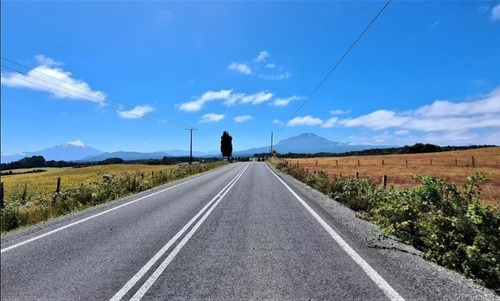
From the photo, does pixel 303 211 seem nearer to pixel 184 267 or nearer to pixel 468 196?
pixel 468 196

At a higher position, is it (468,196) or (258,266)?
(468,196)

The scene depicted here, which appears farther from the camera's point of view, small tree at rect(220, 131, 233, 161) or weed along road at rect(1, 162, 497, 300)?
small tree at rect(220, 131, 233, 161)

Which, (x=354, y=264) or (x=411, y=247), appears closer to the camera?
(x=354, y=264)

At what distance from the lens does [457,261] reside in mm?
4828

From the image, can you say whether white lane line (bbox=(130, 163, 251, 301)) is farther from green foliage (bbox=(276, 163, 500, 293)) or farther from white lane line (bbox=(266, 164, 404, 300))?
green foliage (bbox=(276, 163, 500, 293))

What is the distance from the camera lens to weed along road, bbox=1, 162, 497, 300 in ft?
13.0

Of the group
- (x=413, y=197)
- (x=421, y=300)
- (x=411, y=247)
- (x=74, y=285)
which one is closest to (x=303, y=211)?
(x=413, y=197)

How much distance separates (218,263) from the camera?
504 cm

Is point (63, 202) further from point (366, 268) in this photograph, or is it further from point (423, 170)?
point (423, 170)

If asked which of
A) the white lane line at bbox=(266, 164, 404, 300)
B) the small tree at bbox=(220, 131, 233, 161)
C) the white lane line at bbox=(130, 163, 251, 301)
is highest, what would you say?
the small tree at bbox=(220, 131, 233, 161)

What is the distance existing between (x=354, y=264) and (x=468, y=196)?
317 centimetres

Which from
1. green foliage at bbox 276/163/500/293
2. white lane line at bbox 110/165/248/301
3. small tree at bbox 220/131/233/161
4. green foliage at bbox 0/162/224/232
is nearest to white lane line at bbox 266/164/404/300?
green foliage at bbox 276/163/500/293

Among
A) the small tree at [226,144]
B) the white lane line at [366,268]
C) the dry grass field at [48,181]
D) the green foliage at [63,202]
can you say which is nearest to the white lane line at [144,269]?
the white lane line at [366,268]

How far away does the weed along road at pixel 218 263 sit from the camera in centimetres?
395
